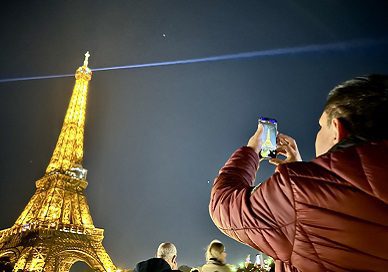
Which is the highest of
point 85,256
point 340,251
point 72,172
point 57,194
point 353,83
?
point 72,172

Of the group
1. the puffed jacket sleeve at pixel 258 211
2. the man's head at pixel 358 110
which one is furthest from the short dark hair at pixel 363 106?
the puffed jacket sleeve at pixel 258 211

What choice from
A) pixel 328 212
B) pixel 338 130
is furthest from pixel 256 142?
pixel 328 212

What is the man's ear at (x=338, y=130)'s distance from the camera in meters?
1.04

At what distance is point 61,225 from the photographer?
2483 centimetres

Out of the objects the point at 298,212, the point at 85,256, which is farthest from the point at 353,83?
the point at 85,256

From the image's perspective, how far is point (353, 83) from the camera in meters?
1.10

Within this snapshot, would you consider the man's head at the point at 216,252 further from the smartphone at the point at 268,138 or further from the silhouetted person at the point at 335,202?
the silhouetted person at the point at 335,202

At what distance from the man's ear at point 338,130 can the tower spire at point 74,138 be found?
29.9 m

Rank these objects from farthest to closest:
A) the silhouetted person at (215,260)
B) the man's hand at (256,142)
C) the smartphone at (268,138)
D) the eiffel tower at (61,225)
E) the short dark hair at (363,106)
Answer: the eiffel tower at (61,225) < the silhouetted person at (215,260) < the smartphone at (268,138) < the man's hand at (256,142) < the short dark hair at (363,106)

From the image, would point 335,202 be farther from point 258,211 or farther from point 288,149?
point 288,149

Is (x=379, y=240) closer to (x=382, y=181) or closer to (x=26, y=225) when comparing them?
(x=382, y=181)

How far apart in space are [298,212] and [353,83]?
19.3 inches

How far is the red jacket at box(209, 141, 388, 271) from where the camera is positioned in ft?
2.89

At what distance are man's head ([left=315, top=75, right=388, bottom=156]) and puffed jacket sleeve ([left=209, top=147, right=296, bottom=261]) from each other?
263 millimetres
